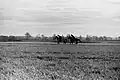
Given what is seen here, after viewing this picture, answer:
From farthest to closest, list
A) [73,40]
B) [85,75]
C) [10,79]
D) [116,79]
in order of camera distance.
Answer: [73,40] → [85,75] → [116,79] → [10,79]

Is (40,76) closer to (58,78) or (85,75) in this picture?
(58,78)

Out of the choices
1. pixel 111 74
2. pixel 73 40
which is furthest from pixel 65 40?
pixel 111 74

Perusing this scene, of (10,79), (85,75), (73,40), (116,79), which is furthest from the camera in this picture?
(73,40)

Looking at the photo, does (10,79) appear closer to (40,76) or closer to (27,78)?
(27,78)

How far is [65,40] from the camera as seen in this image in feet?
173

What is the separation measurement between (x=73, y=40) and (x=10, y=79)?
4225 centimetres

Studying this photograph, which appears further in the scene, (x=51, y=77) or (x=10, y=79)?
(x=51, y=77)

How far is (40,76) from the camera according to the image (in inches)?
407

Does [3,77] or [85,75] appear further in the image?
[85,75]

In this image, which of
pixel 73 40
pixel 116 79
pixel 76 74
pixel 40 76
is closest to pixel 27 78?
pixel 40 76

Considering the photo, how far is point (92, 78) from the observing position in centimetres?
1011

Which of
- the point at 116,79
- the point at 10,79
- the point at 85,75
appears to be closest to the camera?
the point at 10,79

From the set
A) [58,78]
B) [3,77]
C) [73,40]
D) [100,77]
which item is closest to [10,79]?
[3,77]

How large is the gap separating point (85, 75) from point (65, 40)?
137 ft
